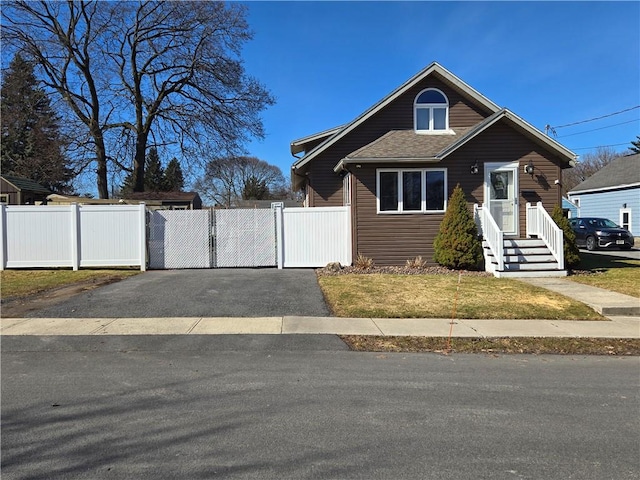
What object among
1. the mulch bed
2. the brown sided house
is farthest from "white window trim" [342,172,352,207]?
the mulch bed

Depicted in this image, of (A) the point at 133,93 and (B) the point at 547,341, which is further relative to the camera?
(A) the point at 133,93

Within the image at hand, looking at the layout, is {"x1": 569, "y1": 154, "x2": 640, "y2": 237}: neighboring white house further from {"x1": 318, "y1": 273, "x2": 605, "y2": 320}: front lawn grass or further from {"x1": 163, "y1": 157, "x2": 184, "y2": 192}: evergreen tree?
{"x1": 163, "y1": 157, "x2": 184, "y2": 192}: evergreen tree

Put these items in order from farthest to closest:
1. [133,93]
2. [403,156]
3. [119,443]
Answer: [133,93], [403,156], [119,443]

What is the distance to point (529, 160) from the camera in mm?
14484

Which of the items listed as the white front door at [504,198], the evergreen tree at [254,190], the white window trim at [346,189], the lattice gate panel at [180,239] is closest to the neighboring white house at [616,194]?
the white front door at [504,198]

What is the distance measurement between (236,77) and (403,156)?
2090 cm

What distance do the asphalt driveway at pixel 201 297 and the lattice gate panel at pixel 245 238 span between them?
4.48 ft

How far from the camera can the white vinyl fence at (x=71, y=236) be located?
1387cm

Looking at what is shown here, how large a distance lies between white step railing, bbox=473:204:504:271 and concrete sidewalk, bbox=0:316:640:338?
182 inches

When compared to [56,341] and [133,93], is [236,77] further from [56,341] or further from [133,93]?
[56,341]

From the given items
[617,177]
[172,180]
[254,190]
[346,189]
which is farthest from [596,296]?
[254,190]

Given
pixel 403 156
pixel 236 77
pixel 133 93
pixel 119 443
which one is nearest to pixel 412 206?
pixel 403 156

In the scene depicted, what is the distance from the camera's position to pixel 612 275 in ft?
42.1

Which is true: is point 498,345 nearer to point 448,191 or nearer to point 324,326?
point 324,326
